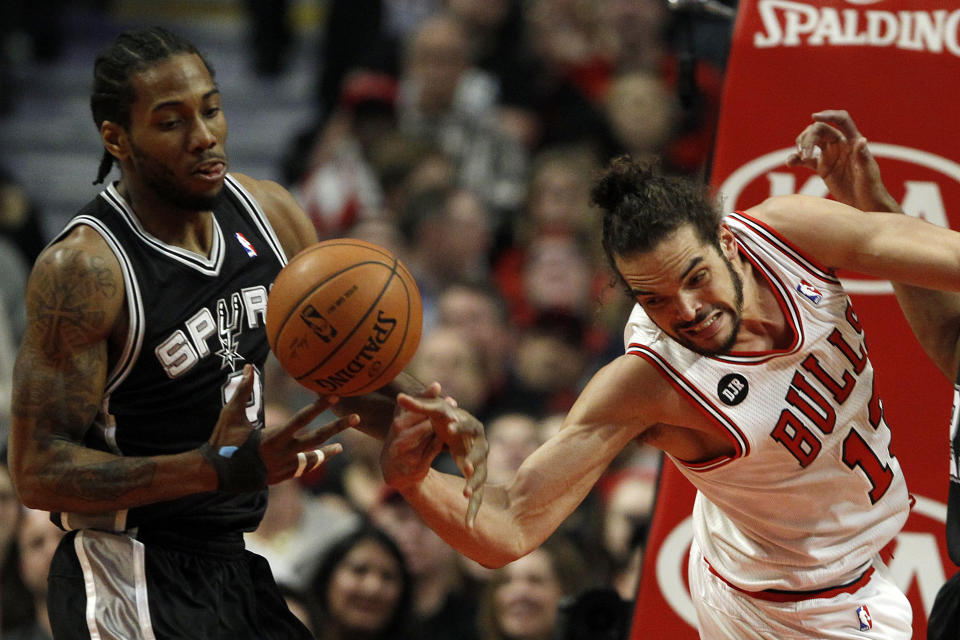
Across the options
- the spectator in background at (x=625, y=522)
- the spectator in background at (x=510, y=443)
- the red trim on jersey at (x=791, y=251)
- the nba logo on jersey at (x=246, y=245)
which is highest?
the red trim on jersey at (x=791, y=251)

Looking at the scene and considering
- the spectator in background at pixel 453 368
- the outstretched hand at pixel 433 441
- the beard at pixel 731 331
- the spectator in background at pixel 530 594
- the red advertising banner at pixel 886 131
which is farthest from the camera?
the spectator in background at pixel 453 368

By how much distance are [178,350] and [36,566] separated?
100 inches

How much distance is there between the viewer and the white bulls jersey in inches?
129

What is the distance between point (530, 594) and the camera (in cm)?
512

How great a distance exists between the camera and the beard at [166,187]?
318cm

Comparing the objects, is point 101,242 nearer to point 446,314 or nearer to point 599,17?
point 446,314

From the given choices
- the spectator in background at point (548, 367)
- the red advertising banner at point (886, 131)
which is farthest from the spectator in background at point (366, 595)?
the spectator in background at point (548, 367)

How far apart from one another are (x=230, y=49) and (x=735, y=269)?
7.21 meters

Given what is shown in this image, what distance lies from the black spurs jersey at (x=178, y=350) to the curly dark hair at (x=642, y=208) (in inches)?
35.3

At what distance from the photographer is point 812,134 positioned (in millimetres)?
3570

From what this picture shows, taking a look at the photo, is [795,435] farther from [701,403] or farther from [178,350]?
[178,350]

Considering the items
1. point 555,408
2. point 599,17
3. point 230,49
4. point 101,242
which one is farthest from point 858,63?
point 230,49

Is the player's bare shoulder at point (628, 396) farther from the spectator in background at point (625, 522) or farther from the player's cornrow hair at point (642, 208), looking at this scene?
the spectator in background at point (625, 522)

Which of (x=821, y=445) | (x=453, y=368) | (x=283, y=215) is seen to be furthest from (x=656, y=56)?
(x=821, y=445)
